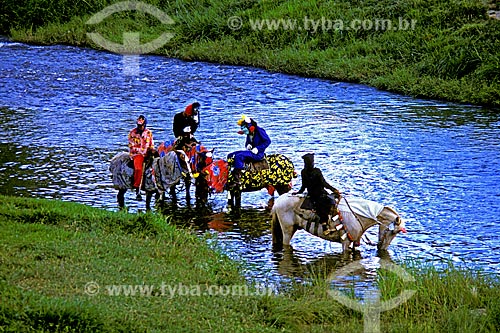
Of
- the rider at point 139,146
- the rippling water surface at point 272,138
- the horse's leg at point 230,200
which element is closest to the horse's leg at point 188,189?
the rippling water surface at point 272,138

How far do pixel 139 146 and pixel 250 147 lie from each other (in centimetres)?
198

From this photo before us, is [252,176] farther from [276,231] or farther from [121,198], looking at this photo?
[121,198]

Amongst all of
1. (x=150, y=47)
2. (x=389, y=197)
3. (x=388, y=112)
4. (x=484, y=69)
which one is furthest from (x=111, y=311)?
(x=150, y=47)

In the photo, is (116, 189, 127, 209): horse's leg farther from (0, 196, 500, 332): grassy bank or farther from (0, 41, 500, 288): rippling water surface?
(0, 196, 500, 332): grassy bank

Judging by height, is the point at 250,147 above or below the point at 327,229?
above

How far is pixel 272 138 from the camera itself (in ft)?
72.6

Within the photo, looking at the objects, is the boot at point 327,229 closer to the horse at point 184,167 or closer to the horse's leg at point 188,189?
the horse at point 184,167

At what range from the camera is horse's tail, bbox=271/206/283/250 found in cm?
1453

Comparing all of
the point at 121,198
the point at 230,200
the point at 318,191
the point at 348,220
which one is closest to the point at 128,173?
the point at 121,198

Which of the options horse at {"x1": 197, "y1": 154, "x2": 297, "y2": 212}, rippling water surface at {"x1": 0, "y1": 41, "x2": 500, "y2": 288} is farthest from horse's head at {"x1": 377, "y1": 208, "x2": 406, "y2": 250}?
horse at {"x1": 197, "y1": 154, "x2": 297, "y2": 212}

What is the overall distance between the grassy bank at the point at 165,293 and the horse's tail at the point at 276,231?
1.29 m

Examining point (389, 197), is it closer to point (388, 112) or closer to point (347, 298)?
point (347, 298)

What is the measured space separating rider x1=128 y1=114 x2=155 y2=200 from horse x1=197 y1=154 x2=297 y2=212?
1065mm

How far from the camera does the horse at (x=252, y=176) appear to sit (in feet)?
53.9
